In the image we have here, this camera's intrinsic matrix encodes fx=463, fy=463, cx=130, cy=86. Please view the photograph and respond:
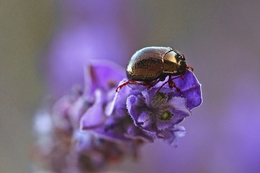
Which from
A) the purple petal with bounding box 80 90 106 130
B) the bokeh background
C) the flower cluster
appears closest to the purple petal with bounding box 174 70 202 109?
the flower cluster

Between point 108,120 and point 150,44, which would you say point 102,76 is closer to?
point 108,120

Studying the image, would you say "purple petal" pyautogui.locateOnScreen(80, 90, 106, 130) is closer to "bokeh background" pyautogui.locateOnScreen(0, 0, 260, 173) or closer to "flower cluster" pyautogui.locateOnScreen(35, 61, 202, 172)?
"flower cluster" pyautogui.locateOnScreen(35, 61, 202, 172)

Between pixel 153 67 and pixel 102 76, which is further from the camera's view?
pixel 102 76

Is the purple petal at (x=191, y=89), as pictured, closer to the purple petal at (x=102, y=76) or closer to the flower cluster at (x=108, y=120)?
the flower cluster at (x=108, y=120)

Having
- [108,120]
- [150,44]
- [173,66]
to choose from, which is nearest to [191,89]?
[173,66]

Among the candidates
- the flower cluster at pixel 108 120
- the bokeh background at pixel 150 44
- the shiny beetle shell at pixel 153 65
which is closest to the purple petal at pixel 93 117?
the flower cluster at pixel 108 120

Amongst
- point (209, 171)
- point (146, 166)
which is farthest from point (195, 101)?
point (146, 166)
